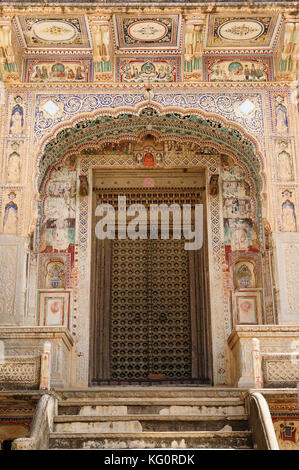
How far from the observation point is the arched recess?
9789 mm

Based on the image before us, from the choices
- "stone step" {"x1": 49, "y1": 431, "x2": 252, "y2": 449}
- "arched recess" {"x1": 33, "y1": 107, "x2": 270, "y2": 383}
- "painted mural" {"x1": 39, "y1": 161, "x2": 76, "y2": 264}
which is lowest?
"stone step" {"x1": 49, "y1": 431, "x2": 252, "y2": 449}

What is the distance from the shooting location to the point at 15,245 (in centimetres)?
921

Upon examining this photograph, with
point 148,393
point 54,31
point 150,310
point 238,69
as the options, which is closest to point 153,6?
point 54,31

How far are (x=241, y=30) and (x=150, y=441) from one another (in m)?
6.02

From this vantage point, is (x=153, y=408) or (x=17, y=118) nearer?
(x=153, y=408)

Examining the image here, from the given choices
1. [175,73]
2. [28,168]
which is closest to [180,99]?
[175,73]

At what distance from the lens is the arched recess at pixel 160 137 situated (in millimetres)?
9789

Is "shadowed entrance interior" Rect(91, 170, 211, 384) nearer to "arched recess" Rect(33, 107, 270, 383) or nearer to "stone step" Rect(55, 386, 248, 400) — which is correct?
"arched recess" Rect(33, 107, 270, 383)

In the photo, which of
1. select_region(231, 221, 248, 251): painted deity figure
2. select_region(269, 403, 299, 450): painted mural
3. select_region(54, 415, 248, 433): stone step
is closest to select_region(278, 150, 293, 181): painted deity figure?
select_region(231, 221, 248, 251): painted deity figure

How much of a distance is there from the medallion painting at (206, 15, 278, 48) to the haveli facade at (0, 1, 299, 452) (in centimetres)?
3

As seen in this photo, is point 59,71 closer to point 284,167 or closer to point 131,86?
point 131,86

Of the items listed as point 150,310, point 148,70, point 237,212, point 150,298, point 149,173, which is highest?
point 148,70

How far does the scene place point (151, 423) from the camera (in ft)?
22.6
